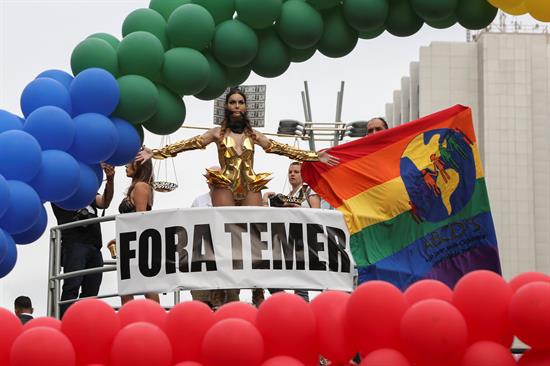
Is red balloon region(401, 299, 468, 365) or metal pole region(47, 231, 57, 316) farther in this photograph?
metal pole region(47, 231, 57, 316)

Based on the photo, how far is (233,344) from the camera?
24.5ft

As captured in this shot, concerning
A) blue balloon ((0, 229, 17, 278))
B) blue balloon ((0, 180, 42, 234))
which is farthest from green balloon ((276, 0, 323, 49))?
blue balloon ((0, 229, 17, 278))

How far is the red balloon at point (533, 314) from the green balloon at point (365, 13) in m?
4.95

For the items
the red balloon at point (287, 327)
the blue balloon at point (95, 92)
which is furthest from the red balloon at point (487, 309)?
the blue balloon at point (95, 92)

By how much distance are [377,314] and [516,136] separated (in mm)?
59143

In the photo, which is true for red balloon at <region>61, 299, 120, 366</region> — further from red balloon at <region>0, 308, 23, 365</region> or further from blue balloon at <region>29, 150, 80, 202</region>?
blue balloon at <region>29, 150, 80, 202</region>

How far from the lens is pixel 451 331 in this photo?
23.5 ft

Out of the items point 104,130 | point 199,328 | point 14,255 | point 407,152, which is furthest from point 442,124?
point 199,328

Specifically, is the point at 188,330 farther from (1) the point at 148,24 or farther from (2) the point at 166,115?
(1) the point at 148,24

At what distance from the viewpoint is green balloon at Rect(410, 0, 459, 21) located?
38.4 ft

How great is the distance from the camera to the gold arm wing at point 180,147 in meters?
11.3

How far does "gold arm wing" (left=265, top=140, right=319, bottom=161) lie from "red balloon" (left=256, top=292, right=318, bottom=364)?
12.9 feet

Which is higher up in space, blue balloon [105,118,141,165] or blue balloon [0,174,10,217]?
blue balloon [105,118,141,165]

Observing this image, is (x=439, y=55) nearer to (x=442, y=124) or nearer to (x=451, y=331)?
(x=442, y=124)
